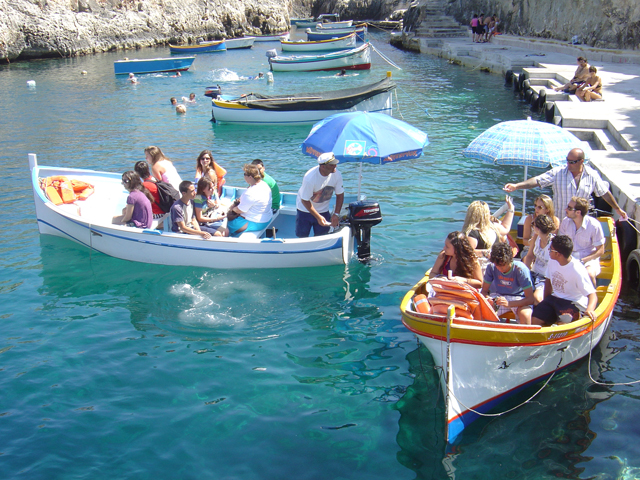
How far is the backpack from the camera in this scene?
32.5ft

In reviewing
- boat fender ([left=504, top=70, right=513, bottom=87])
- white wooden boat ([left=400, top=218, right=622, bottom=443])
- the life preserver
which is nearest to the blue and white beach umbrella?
white wooden boat ([left=400, top=218, right=622, bottom=443])

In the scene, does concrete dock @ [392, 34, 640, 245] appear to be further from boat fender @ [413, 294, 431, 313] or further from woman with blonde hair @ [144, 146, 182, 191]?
woman with blonde hair @ [144, 146, 182, 191]

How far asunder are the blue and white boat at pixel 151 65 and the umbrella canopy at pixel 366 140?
91.1 ft

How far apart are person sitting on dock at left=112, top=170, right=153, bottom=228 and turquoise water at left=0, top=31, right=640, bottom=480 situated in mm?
837

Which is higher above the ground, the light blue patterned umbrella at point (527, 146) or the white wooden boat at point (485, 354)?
the light blue patterned umbrella at point (527, 146)

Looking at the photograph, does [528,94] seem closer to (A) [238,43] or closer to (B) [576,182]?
(B) [576,182]

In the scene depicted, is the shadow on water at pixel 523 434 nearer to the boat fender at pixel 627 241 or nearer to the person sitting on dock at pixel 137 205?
the boat fender at pixel 627 241

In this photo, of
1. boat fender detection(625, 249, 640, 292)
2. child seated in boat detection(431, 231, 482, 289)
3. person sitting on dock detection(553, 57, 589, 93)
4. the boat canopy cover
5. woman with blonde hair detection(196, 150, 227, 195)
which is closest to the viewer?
child seated in boat detection(431, 231, 482, 289)

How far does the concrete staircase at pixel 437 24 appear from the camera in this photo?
44312 millimetres

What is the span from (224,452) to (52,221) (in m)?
7.07

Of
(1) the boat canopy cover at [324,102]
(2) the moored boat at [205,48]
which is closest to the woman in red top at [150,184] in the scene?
(1) the boat canopy cover at [324,102]

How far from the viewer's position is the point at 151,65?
112 ft

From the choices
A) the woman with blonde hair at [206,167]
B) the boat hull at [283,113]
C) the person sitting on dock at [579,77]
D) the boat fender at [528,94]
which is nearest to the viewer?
the woman with blonde hair at [206,167]

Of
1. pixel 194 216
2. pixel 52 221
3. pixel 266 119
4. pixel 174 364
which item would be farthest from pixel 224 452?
pixel 266 119
